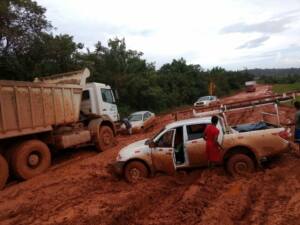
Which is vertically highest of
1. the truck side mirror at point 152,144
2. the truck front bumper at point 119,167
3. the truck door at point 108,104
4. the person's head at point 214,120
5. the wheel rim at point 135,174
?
the truck door at point 108,104

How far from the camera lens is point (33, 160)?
535 inches

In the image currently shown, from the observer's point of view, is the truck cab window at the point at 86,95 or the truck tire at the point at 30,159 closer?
the truck tire at the point at 30,159

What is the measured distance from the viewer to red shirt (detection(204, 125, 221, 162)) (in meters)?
10.1

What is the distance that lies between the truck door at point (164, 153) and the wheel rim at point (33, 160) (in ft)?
15.7

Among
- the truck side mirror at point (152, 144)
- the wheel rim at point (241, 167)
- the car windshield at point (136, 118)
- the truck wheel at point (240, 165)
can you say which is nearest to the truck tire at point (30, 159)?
the truck side mirror at point (152, 144)

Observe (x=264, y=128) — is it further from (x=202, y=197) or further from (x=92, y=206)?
(x=92, y=206)

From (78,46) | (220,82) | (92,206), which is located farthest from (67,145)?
(220,82)

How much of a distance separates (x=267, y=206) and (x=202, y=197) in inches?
57.7

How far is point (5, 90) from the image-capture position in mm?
12562

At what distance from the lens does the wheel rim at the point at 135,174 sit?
1105 cm

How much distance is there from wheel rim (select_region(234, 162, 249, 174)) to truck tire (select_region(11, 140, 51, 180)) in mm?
6981

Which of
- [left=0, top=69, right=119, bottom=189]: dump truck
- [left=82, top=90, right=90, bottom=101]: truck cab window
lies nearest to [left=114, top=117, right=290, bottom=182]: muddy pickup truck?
[left=0, top=69, right=119, bottom=189]: dump truck

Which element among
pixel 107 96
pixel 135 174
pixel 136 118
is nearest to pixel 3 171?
pixel 135 174

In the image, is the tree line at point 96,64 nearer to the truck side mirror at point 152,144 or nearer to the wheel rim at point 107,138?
the wheel rim at point 107,138
